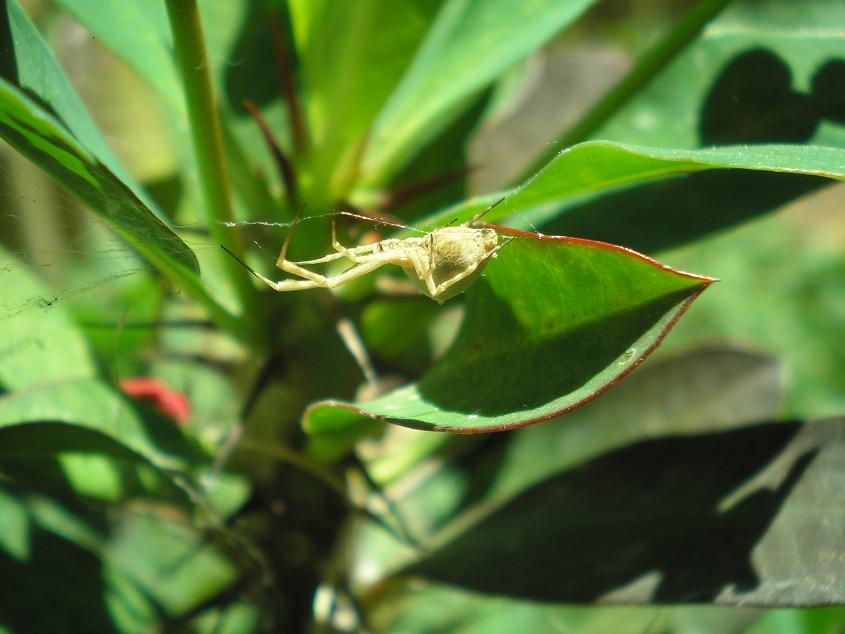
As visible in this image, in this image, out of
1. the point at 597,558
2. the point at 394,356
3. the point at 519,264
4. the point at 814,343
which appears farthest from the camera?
the point at 814,343

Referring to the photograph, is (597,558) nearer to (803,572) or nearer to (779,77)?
(803,572)

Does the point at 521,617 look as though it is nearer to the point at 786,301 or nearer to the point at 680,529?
the point at 680,529

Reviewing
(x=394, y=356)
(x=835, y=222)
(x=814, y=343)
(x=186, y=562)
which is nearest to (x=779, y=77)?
(x=394, y=356)

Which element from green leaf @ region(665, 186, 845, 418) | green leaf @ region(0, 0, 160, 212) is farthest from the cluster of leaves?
green leaf @ region(665, 186, 845, 418)

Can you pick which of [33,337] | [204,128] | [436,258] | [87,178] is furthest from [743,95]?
[33,337]

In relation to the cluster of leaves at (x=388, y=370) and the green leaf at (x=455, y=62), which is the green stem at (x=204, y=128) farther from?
the green leaf at (x=455, y=62)

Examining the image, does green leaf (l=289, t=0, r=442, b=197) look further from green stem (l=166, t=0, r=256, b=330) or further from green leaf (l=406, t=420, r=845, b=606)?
green leaf (l=406, t=420, r=845, b=606)

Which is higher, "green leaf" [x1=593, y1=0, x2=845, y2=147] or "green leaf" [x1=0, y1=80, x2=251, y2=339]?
"green leaf" [x1=0, y1=80, x2=251, y2=339]
